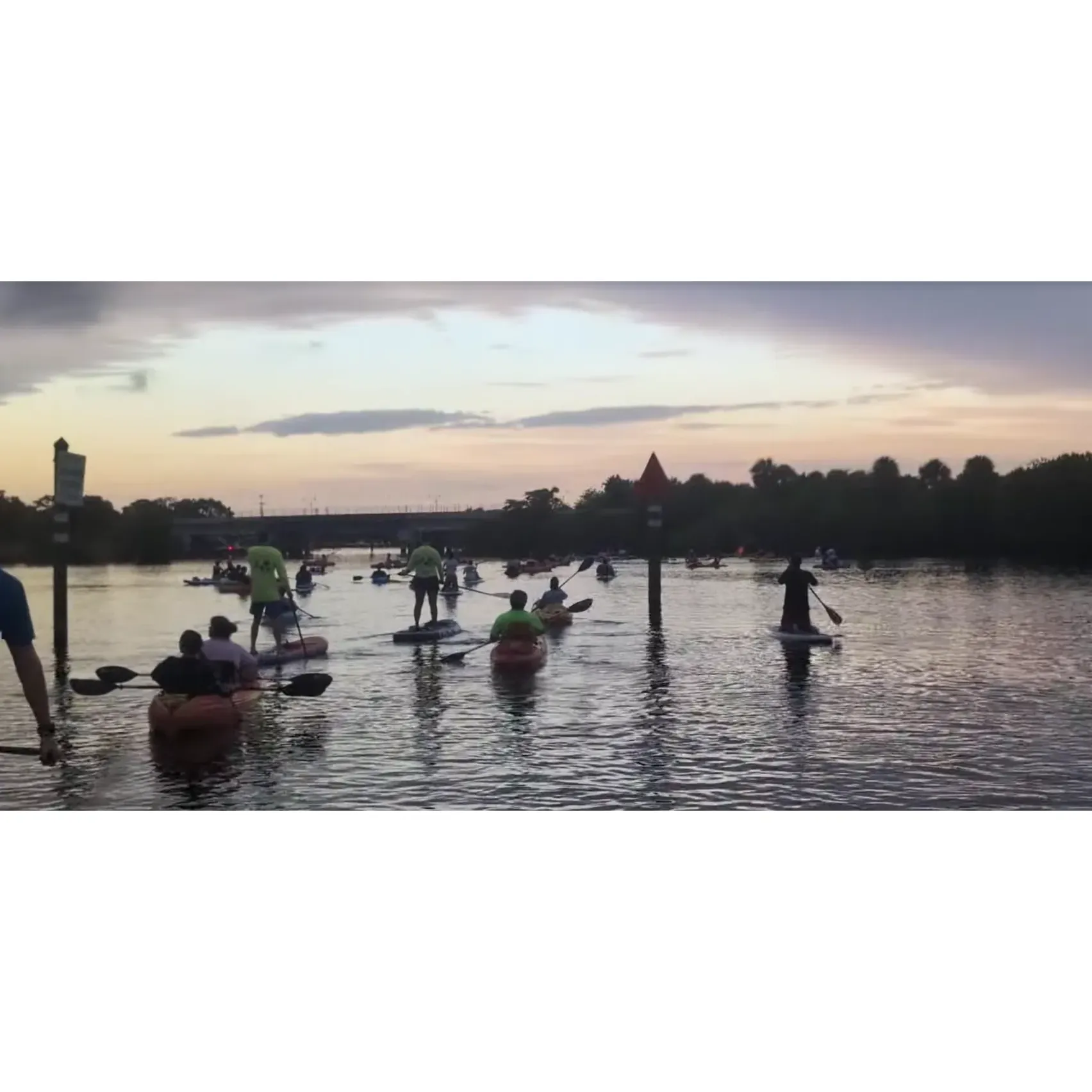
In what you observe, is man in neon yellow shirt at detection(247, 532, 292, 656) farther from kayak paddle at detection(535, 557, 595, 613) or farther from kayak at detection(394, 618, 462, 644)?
kayak paddle at detection(535, 557, 595, 613)

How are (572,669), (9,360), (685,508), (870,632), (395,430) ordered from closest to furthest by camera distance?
(9,360), (395,430), (685,508), (572,669), (870,632)

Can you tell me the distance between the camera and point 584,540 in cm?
1498

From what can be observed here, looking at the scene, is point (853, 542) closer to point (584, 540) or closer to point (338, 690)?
point (584, 540)

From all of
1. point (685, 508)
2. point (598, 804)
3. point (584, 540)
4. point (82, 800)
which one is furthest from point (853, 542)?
point (82, 800)

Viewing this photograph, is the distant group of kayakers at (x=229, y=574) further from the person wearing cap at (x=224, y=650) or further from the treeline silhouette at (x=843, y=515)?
the treeline silhouette at (x=843, y=515)

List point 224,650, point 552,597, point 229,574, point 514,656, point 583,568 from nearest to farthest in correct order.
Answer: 1. point 224,650
2. point 514,656
3. point 229,574
4. point 583,568
5. point 552,597

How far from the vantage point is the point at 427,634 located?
2045 centimetres

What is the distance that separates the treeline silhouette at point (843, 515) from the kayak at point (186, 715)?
4.16m

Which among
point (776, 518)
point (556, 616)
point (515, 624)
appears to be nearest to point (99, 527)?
point (515, 624)

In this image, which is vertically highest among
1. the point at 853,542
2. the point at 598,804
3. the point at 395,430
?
the point at 395,430

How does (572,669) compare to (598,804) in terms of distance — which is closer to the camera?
(598,804)

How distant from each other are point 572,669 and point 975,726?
6002 millimetres

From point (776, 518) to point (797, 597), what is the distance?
3217 mm

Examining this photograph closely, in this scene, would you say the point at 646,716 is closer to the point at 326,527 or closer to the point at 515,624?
the point at 515,624
